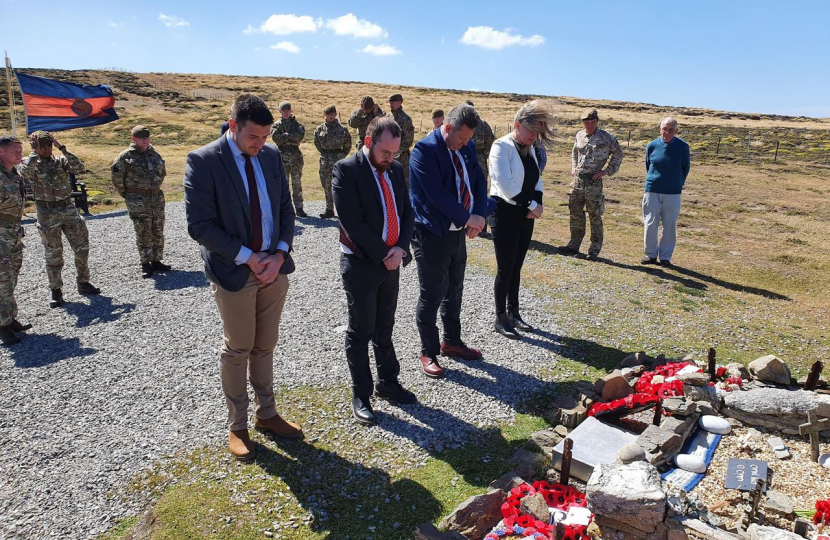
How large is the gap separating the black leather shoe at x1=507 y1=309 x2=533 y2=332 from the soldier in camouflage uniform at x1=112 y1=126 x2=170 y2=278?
5780mm

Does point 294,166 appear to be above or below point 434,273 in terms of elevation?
above

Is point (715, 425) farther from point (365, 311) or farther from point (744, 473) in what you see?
point (365, 311)

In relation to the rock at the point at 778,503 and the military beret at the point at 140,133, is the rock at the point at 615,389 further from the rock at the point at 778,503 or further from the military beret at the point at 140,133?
the military beret at the point at 140,133

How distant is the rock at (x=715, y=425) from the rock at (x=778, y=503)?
0.78m

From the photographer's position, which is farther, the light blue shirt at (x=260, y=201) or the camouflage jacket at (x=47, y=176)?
the camouflage jacket at (x=47, y=176)

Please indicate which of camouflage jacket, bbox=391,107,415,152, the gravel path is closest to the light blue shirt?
the gravel path

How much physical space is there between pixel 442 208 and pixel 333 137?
773cm

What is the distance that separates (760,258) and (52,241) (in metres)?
12.0

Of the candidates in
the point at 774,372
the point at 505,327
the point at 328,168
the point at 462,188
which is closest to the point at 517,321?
the point at 505,327

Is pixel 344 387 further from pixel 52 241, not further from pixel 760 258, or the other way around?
pixel 760 258

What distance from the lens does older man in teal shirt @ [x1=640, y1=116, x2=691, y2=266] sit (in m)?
8.96

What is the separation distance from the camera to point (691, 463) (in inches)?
150

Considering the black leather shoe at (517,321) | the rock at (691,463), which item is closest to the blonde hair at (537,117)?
the black leather shoe at (517,321)

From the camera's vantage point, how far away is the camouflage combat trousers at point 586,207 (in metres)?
9.34
